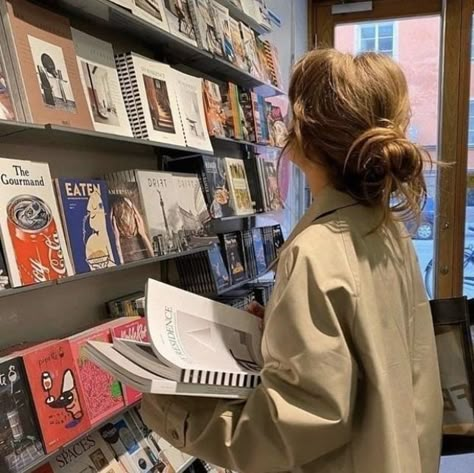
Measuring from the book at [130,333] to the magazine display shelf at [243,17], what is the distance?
142cm

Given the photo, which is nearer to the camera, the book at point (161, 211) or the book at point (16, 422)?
the book at point (16, 422)

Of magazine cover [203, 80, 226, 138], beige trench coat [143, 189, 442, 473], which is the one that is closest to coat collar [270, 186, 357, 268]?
beige trench coat [143, 189, 442, 473]

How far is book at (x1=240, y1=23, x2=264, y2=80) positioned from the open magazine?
1649 millimetres

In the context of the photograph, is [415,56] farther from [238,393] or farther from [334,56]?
[238,393]

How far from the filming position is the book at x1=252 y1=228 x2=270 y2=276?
8.38ft

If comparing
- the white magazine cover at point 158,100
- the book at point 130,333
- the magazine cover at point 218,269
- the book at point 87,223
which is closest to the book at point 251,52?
the white magazine cover at point 158,100

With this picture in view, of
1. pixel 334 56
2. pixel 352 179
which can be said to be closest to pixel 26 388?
pixel 352 179

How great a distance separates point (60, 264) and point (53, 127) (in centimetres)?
34

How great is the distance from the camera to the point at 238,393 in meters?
0.88

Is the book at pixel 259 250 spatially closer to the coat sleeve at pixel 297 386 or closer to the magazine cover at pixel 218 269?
the magazine cover at pixel 218 269

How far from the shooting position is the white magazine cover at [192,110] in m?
1.91

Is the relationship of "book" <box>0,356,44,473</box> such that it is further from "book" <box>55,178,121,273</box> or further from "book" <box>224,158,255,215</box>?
"book" <box>224,158,255,215</box>

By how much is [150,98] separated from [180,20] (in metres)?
0.35

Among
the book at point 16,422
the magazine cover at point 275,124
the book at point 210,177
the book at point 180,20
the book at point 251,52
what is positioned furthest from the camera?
the magazine cover at point 275,124
